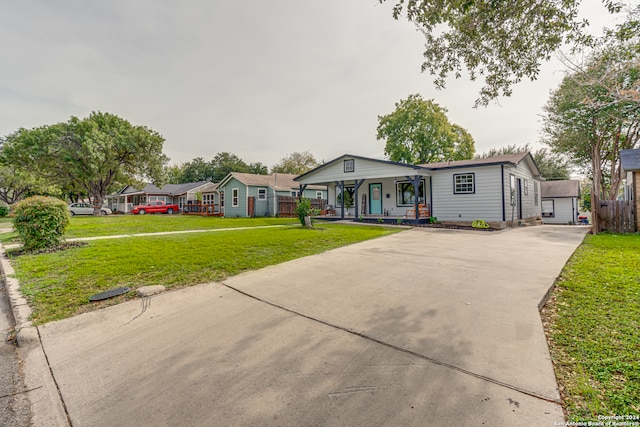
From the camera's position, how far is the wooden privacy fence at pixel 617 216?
10.5 metres

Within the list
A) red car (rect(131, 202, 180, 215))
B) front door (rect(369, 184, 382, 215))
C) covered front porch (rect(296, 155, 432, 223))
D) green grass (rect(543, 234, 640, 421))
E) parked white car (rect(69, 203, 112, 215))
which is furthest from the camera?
red car (rect(131, 202, 180, 215))

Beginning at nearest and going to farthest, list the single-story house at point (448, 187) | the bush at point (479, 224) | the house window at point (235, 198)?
1. the bush at point (479, 224)
2. the single-story house at point (448, 187)
3. the house window at point (235, 198)

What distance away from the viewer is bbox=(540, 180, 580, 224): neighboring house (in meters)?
22.5

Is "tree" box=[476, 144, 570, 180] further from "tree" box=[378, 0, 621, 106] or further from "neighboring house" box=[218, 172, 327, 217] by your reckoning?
"tree" box=[378, 0, 621, 106]

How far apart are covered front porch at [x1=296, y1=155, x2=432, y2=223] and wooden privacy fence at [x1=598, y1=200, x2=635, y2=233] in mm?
6882

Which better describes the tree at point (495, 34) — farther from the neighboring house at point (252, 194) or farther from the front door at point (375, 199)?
the neighboring house at point (252, 194)

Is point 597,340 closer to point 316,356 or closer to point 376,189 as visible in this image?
point 316,356

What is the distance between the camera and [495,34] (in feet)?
17.3

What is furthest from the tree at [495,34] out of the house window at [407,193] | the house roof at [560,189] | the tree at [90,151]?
the tree at [90,151]

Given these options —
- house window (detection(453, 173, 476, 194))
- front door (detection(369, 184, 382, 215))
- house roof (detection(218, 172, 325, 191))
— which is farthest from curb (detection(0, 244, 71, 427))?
house roof (detection(218, 172, 325, 191))

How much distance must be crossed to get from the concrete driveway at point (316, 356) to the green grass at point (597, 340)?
0.43ft

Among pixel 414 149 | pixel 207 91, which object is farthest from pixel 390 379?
pixel 414 149

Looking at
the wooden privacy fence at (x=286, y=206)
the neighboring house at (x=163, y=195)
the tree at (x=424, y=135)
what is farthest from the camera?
the neighboring house at (x=163, y=195)

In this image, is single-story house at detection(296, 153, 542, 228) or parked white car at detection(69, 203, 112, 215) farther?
parked white car at detection(69, 203, 112, 215)
